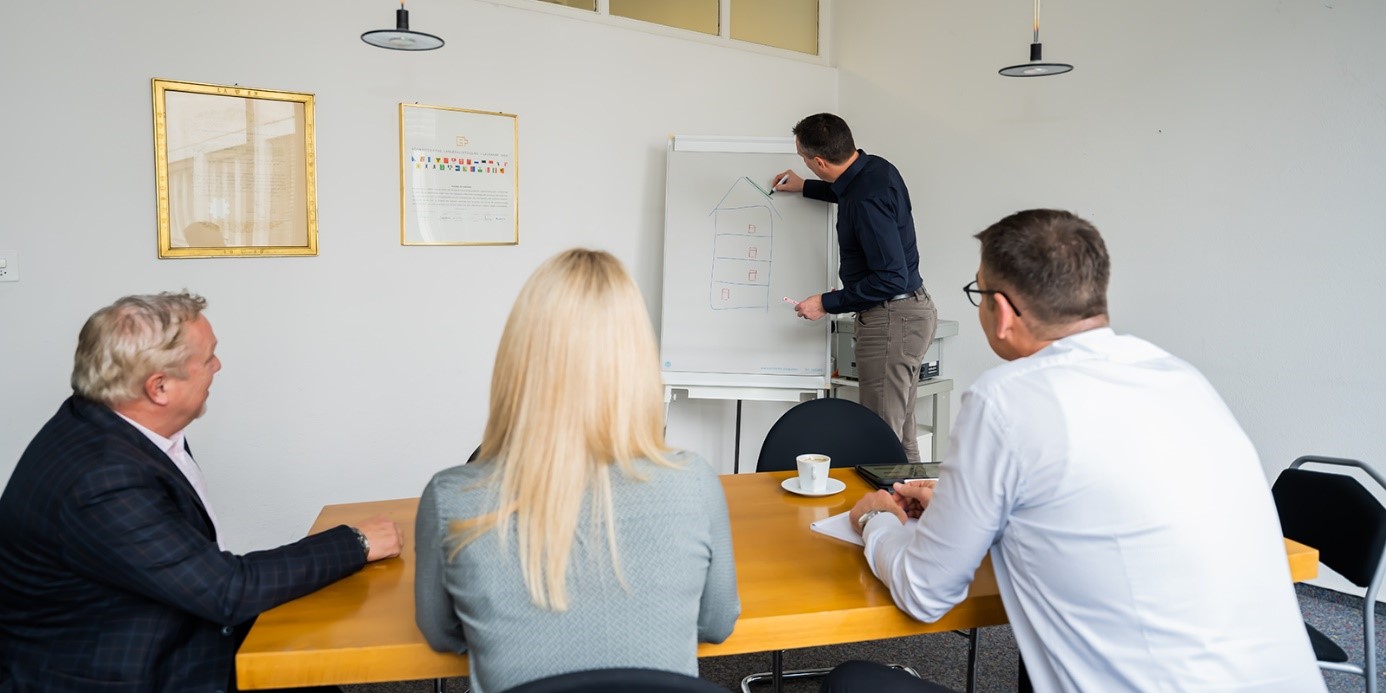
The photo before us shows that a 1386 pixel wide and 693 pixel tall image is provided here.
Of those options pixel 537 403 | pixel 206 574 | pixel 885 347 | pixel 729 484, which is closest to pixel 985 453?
pixel 537 403

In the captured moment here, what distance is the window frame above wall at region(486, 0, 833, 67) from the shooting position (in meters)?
4.09

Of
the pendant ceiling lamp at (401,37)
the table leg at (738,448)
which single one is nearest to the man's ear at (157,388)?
the pendant ceiling lamp at (401,37)

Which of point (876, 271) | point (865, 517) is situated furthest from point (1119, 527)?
point (876, 271)

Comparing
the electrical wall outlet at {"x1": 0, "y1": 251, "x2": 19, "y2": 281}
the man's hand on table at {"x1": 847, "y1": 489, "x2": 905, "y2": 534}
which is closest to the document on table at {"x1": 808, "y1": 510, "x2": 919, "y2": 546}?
the man's hand on table at {"x1": 847, "y1": 489, "x2": 905, "y2": 534}

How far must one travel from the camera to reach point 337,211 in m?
3.63

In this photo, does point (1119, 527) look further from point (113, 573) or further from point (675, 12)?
point (675, 12)

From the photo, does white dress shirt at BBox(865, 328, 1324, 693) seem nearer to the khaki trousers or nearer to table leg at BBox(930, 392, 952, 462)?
the khaki trousers

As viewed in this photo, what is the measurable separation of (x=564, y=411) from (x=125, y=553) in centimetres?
75

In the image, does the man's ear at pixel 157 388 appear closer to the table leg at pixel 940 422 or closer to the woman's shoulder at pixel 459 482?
the woman's shoulder at pixel 459 482

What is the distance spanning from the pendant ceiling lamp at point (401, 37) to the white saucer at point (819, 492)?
1.72 m

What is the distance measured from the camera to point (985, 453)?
4.53 feet

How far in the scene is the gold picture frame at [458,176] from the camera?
149 inches

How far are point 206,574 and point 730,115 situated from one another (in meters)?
3.72

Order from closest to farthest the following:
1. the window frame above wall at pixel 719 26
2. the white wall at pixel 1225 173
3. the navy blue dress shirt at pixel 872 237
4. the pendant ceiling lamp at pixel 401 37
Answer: the pendant ceiling lamp at pixel 401 37 → the white wall at pixel 1225 173 → the navy blue dress shirt at pixel 872 237 → the window frame above wall at pixel 719 26
